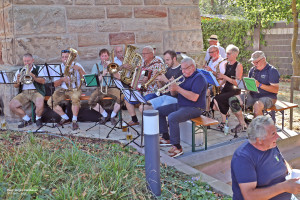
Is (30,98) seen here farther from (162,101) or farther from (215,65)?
(215,65)

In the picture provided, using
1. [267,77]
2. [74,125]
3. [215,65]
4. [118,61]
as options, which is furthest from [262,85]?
[74,125]

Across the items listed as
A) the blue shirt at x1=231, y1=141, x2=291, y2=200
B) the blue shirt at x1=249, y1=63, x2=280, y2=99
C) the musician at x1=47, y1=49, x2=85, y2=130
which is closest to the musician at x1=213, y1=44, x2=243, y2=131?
the blue shirt at x1=249, y1=63, x2=280, y2=99

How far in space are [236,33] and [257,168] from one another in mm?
12312

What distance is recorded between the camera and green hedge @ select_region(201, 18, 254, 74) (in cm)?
1413

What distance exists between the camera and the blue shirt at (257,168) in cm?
279

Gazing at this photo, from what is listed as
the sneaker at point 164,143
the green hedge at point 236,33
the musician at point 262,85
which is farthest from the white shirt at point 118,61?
the green hedge at point 236,33

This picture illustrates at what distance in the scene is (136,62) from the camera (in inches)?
251

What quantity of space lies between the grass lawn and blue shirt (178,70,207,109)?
4.24 ft

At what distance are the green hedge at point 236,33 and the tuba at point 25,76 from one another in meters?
9.85

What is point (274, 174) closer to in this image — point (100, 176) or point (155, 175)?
point (155, 175)

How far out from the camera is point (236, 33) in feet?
47.2

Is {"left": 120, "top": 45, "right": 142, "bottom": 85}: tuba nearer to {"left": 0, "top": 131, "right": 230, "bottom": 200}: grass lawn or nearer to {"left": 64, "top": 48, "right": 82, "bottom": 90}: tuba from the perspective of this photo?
{"left": 64, "top": 48, "right": 82, "bottom": 90}: tuba

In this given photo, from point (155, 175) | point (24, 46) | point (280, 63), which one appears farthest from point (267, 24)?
point (155, 175)

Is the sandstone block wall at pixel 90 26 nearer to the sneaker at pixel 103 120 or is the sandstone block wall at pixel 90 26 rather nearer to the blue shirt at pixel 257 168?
the sneaker at pixel 103 120
